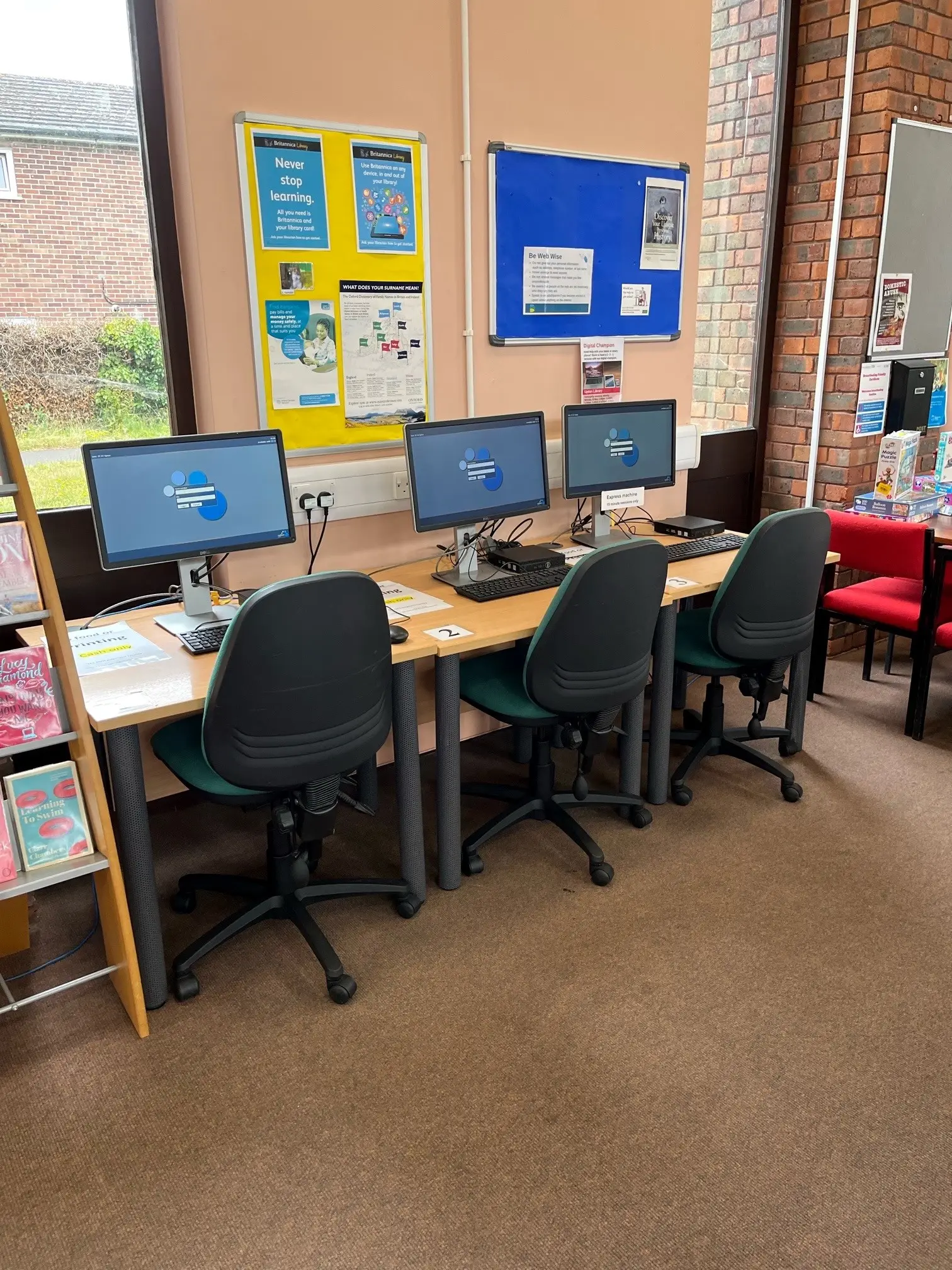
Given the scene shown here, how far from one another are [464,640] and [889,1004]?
1.34 meters

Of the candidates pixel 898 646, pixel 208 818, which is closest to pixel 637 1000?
pixel 208 818

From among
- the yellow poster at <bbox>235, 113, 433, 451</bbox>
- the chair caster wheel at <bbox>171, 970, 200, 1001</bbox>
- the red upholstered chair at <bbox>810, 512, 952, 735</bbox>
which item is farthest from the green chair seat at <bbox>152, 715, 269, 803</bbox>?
the red upholstered chair at <bbox>810, 512, 952, 735</bbox>

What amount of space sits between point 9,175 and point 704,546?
239 centimetres

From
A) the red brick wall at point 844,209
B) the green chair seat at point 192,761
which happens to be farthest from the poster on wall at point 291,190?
the red brick wall at point 844,209

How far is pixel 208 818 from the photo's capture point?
3051mm

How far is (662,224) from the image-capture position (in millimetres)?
3531

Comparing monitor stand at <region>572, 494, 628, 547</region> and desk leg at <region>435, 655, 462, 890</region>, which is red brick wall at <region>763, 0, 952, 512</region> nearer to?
monitor stand at <region>572, 494, 628, 547</region>

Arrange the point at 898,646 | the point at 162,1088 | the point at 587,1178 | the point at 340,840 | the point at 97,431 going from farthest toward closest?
1. the point at 898,646
2. the point at 340,840
3. the point at 97,431
4. the point at 162,1088
5. the point at 587,1178

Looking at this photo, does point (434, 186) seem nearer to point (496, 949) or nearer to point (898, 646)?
point (496, 949)

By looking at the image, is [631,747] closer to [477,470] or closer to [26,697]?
[477,470]

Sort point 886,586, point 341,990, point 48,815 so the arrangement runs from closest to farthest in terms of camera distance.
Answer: point 48,815
point 341,990
point 886,586

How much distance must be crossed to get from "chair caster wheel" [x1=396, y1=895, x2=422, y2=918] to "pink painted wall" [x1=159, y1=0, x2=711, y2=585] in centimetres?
107

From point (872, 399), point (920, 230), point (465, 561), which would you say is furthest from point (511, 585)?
point (920, 230)

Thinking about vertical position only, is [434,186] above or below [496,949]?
above
